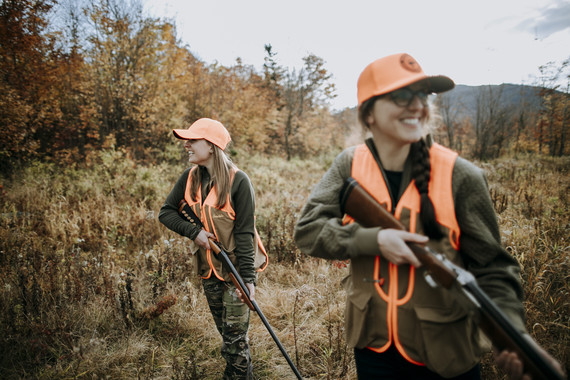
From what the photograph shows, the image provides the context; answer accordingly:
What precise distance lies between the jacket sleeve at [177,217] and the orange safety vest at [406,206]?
1.57 metres

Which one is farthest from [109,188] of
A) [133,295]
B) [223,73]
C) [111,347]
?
[223,73]

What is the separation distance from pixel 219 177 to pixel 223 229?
428mm

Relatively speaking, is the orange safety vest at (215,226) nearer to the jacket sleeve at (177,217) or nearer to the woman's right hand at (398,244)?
the jacket sleeve at (177,217)

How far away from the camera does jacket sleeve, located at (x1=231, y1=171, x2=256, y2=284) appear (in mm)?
2314

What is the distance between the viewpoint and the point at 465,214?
1.14 m

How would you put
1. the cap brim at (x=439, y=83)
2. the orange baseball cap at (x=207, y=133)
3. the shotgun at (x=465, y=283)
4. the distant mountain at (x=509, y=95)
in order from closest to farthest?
the shotgun at (x=465, y=283) → the cap brim at (x=439, y=83) → the orange baseball cap at (x=207, y=133) → the distant mountain at (x=509, y=95)

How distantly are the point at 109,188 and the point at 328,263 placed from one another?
6.43m

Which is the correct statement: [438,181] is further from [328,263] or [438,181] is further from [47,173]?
[47,173]

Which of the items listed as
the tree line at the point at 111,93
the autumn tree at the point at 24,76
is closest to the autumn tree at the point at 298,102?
the tree line at the point at 111,93

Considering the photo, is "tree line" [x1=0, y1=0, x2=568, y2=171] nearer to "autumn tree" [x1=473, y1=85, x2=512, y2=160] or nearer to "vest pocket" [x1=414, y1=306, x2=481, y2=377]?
"autumn tree" [x1=473, y1=85, x2=512, y2=160]

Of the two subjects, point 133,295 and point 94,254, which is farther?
point 94,254

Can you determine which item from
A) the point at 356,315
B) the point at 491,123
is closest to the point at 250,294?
the point at 356,315

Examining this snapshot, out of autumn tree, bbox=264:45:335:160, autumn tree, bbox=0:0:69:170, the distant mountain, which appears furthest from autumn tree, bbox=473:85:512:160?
autumn tree, bbox=0:0:69:170

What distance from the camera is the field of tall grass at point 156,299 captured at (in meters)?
2.80
